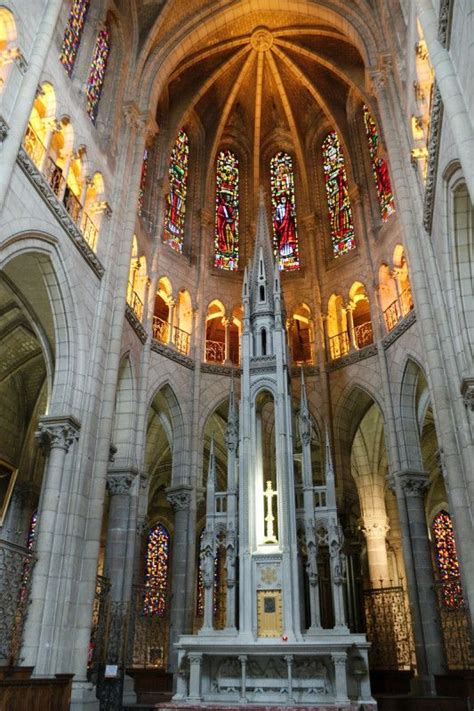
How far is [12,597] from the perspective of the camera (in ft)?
36.0

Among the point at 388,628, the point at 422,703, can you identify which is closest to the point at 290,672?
the point at 422,703

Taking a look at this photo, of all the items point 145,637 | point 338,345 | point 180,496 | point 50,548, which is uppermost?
point 338,345

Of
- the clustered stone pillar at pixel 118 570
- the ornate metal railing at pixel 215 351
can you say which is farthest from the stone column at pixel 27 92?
the ornate metal railing at pixel 215 351

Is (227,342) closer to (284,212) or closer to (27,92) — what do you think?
(284,212)

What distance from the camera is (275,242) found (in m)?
24.1

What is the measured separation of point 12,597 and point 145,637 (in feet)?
19.7

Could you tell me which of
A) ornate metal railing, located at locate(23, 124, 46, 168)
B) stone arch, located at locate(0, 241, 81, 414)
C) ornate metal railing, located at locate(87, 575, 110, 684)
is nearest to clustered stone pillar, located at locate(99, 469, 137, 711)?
ornate metal railing, located at locate(87, 575, 110, 684)

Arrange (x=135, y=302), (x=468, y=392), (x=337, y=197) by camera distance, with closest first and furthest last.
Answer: (x=468, y=392), (x=135, y=302), (x=337, y=197)

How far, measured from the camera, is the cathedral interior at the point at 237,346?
11781 millimetres

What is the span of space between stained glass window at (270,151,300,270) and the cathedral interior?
0.10 meters

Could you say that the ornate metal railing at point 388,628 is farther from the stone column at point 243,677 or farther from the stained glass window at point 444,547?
the stone column at point 243,677

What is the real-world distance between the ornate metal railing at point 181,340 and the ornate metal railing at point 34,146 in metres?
8.36

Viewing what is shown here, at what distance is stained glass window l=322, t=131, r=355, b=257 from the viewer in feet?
74.3

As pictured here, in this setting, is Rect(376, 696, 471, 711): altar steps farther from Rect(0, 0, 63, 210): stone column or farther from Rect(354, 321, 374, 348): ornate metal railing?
Rect(0, 0, 63, 210): stone column
